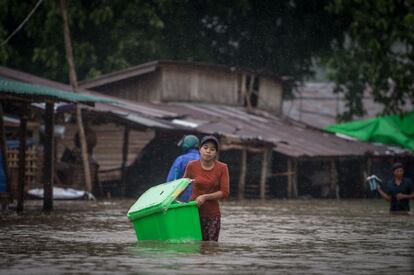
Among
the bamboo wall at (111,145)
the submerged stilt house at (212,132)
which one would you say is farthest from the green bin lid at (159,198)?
the bamboo wall at (111,145)

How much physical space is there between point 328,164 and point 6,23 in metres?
13.2

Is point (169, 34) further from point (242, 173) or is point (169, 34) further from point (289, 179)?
point (242, 173)

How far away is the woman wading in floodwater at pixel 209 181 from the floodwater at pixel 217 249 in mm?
286

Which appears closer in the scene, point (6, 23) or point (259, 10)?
point (6, 23)

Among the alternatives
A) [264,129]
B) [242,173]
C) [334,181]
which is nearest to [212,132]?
[242,173]

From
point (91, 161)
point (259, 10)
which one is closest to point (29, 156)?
point (91, 161)

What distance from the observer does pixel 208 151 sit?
37.3 feet

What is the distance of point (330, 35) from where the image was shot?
4416 centimetres

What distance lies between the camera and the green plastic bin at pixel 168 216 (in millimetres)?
11266

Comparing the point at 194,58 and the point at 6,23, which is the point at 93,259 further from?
the point at 194,58

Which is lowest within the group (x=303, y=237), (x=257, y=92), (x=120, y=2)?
(x=303, y=237)

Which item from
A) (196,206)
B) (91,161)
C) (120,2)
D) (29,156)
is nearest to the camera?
(196,206)

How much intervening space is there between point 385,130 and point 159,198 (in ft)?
94.6

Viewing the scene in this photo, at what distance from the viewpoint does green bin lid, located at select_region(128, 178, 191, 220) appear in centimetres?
1121
